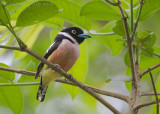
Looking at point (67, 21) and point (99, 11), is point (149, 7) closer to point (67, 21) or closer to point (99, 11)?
point (99, 11)

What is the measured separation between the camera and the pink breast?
2.50m

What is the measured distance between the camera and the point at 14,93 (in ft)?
6.42

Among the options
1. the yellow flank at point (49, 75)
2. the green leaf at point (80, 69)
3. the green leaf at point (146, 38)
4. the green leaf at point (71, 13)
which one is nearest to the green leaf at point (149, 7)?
the green leaf at point (146, 38)

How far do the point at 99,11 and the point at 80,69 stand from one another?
564 mm

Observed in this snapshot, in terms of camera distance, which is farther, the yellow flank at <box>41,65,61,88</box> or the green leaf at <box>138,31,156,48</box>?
the yellow flank at <box>41,65,61,88</box>

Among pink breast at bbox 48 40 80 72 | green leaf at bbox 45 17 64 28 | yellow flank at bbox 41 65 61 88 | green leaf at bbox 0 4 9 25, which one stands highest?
green leaf at bbox 0 4 9 25

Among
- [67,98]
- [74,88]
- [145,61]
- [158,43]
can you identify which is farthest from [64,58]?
[158,43]

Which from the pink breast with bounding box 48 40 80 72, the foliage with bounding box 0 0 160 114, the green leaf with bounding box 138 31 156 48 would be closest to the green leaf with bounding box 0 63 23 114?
the foliage with bounding box 0 0 160 114

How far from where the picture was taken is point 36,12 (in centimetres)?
157

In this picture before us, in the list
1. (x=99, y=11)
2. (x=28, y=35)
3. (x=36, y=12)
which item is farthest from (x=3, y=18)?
(x=28, y=35)

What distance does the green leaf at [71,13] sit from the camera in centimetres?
198

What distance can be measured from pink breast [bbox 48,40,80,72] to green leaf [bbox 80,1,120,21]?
66cm

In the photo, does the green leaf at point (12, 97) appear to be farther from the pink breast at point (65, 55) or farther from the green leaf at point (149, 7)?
the green leaf at point (149, 7)

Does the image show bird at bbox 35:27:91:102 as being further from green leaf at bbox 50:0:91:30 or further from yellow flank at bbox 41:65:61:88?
green leaf at bbox 50:0:91:30
